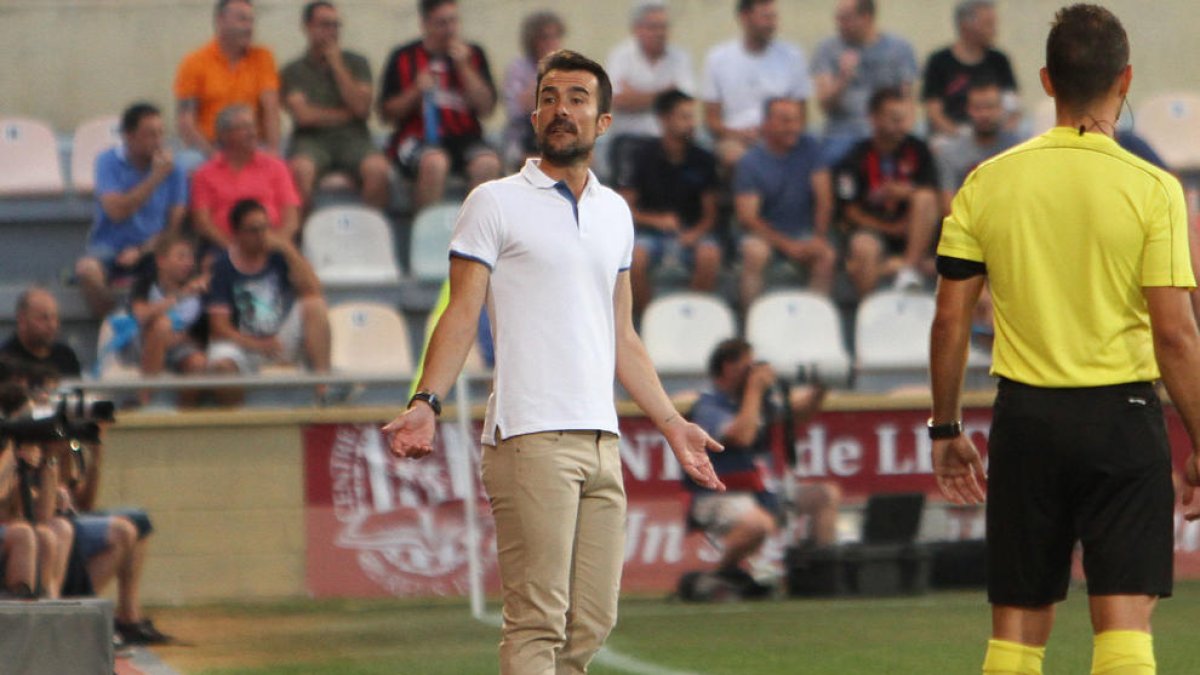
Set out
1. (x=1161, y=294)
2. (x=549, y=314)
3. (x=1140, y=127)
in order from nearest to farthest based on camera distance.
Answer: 1. (x=1161, y=294)
2. (x=549, y=314)
3. (x=1140, y=127)

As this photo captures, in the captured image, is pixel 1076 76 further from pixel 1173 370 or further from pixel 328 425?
pixel 328 425

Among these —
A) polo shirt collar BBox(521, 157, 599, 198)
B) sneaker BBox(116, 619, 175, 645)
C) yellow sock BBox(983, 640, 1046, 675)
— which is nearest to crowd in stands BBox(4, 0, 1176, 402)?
sneaker BBox(116, 619, 175, 645)

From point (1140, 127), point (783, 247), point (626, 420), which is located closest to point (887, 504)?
point (626, 420)

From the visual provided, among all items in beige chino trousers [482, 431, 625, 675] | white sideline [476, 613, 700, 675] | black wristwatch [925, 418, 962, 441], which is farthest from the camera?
white sideline [476, 613, 700, 675]

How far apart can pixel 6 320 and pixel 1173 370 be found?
404 inches

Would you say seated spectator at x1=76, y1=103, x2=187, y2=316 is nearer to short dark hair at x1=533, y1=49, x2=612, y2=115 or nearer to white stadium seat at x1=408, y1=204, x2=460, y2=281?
white stadium seat at x1=408, y1=204, x2=460, y2=281

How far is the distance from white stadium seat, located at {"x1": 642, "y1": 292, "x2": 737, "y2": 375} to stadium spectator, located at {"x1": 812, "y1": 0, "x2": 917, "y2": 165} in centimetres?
258

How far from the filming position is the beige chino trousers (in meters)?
5.66

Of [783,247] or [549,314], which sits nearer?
[549,314]

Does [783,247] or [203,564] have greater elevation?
[783,247]

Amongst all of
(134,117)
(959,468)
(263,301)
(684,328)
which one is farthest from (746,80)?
(959,468)

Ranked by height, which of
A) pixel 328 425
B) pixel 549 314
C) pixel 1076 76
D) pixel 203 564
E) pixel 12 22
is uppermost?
pixel 12 22

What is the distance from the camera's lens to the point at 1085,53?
5.16m

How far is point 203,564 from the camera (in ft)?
40.3
